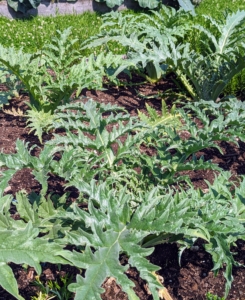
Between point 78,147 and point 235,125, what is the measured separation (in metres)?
0.99

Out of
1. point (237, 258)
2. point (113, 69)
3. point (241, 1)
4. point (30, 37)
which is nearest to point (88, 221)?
point (237, 258)

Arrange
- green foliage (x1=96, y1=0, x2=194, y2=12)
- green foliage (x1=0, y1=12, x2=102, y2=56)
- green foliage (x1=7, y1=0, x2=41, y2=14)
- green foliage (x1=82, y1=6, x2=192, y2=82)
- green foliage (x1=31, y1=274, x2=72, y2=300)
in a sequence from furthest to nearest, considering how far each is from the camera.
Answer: green foliage (x1=96, y1=0, x2=194, y2=12) < green foliage (x1=7, y1=0, x2=41, y2=14) < green foliage (x1=0, y1=12, x2=102, y2=56) < green foliage (x1=82, y1=6, x2=192, y2=82) < green foliage (x1=31, y1=274, x2=72, y2=300)

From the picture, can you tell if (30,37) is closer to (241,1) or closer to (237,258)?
(241,1)

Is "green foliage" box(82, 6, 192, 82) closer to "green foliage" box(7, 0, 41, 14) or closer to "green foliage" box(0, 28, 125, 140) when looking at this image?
"green foliage" box(0, 28, 125, 140)

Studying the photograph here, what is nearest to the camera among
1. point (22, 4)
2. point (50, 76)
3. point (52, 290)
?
point (52, 290)

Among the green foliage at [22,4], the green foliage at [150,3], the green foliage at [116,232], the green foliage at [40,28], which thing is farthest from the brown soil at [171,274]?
the green foliage at [150,3]

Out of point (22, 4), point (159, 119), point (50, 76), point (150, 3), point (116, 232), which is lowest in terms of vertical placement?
point (116, 232)

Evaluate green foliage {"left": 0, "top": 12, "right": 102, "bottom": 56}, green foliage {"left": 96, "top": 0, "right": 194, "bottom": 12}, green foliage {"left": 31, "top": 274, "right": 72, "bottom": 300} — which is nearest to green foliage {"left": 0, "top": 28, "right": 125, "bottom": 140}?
green foliage {"left": 31, "top": 274, "right": 72, "bottom": 300}

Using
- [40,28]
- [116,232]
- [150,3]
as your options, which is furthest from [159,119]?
[150,3]

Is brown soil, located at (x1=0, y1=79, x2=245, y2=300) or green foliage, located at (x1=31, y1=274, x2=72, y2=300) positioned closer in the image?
green foliage, located at (x1=31, y1=274, x2=72, y2=300)

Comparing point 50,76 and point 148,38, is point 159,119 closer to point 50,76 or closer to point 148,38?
point 50,76

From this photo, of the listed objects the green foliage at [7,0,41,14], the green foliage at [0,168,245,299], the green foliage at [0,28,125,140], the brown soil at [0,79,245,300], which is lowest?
the brown soil at [0,79,245,300]

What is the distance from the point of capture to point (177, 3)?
7.61 metres

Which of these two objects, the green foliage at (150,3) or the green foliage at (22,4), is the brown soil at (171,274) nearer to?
the green foliage at (22,4)
